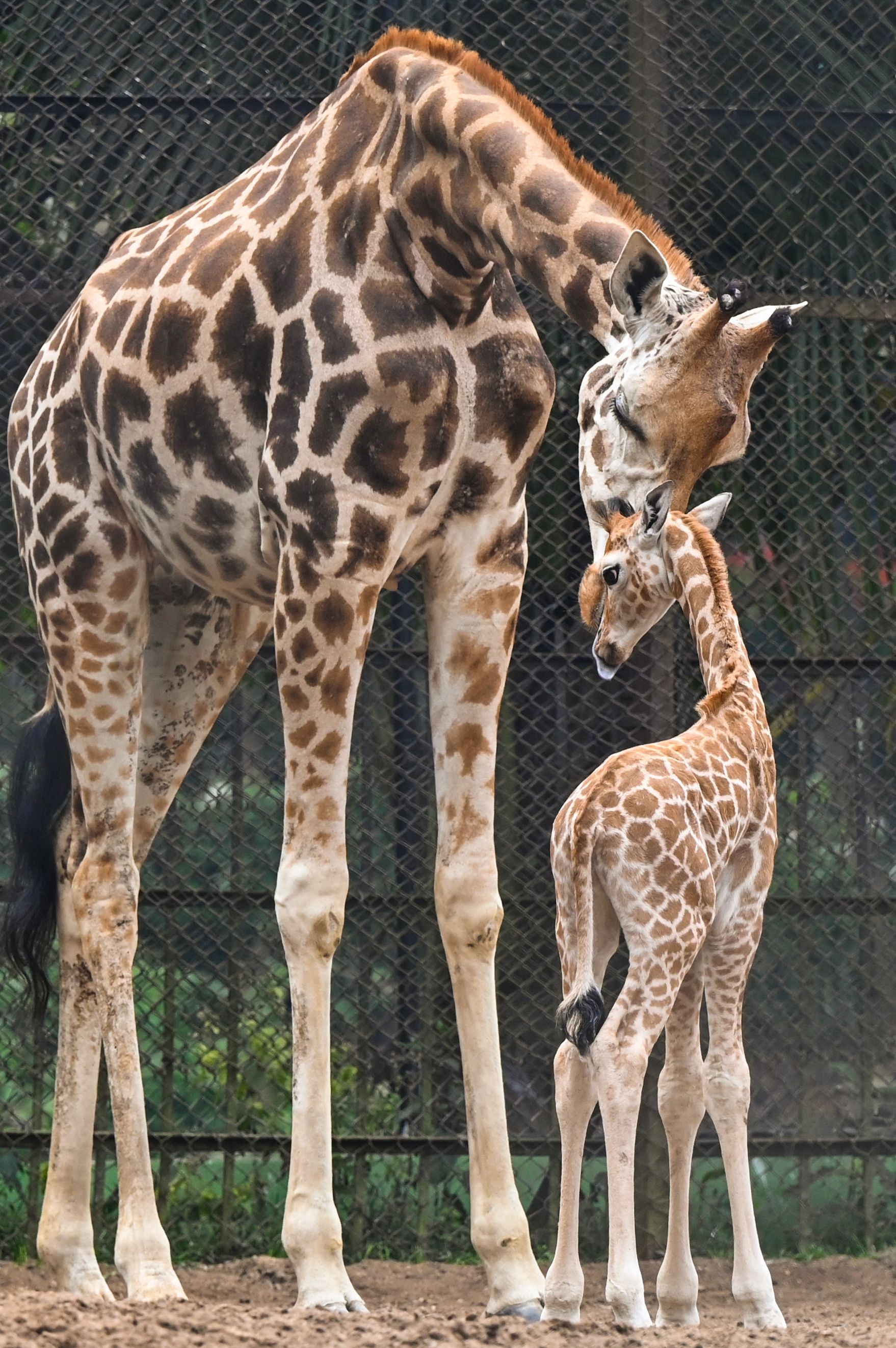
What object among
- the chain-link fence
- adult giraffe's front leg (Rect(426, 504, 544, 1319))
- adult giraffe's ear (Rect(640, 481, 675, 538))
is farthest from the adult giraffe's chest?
the chain-link fence

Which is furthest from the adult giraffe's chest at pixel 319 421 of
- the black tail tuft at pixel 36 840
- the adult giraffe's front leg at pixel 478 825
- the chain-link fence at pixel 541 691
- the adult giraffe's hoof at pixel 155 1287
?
the chain-link fence at pixel 541 691

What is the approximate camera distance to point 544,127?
3711 mm

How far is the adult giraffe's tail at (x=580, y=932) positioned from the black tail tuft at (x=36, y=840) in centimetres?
173

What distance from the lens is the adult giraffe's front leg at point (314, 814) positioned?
11.5 feet

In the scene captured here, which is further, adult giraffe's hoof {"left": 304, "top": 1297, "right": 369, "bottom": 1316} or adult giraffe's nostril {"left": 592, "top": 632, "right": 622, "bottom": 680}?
adult giraffe's nostril {"left": 592, "top": 632, "right": 622, "bottom": 680}

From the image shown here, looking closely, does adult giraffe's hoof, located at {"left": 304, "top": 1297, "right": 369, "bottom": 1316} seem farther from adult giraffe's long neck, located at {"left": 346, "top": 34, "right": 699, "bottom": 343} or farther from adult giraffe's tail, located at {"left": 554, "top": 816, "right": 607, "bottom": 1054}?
adult giraffe's long neck, located at {"left": 346, "top": 34, "right": 699, "bottom": 343}

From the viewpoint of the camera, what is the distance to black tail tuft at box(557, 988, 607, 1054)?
341 cm

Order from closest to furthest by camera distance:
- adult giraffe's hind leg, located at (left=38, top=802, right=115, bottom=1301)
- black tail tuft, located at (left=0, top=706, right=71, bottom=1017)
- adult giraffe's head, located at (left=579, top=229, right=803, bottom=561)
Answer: adult giraffe's head, located at (left=579, top=229, right=803, bottom=561), adult giraffe's hind leg, located at (left=38, top=802, right=115, bottom=1301), black tail tuft, located at (left=0, top=706, right=71, bottom=1017)

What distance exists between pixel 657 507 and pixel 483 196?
815 mm

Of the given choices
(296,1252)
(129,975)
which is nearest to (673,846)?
(296,1252)

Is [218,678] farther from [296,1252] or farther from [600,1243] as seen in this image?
[600,1243]

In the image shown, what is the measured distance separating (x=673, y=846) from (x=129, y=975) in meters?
1.48

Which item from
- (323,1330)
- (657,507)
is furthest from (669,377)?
(323,1330)

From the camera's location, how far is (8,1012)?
18.6 feet
